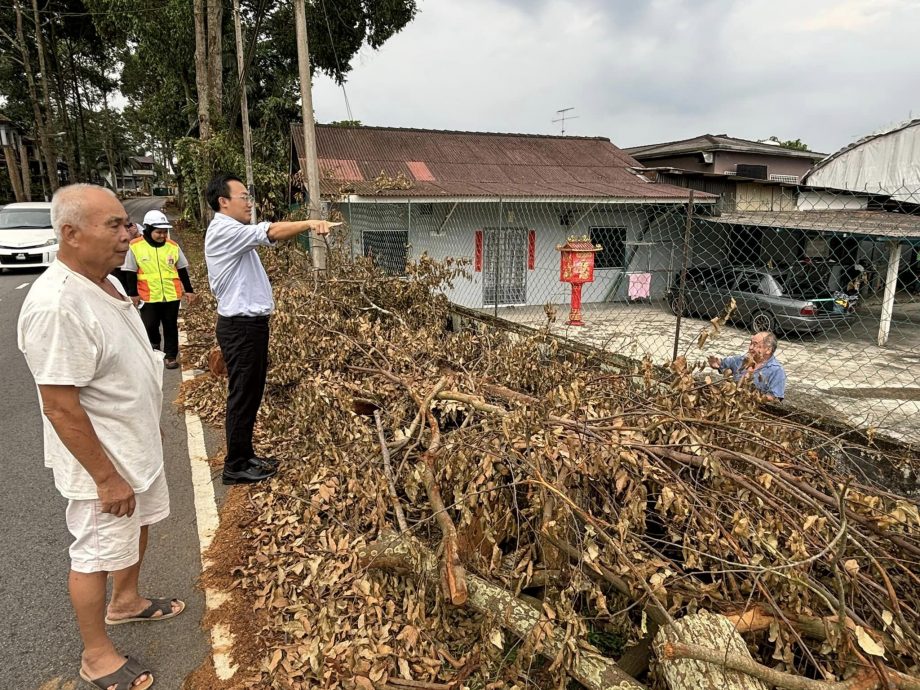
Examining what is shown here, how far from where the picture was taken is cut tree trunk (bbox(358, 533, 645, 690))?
6.81ft

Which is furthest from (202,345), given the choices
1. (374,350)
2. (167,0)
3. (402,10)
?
(402,10)

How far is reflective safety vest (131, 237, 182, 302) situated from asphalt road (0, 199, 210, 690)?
1.86 meters

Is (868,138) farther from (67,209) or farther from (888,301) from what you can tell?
(67,209)

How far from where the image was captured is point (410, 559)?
8.59 feet

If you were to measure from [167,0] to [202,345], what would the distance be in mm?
14269

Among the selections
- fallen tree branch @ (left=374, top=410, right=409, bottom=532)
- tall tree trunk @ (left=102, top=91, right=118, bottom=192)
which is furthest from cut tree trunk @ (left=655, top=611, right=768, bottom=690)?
tall tree trunk @ (left=102, top=91, right=118, bottom=192)

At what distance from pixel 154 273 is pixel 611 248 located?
12018 mm

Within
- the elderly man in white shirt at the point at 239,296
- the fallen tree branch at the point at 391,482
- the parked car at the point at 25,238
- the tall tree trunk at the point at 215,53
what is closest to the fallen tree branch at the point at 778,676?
the fallen tree branch at the point at 391,482

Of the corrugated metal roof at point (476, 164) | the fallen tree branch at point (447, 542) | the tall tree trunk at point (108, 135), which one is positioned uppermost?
the tall tree trunk at point (108, 135)

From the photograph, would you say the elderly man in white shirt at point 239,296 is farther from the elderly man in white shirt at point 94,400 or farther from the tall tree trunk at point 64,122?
the tall tree trunk at point 64,122

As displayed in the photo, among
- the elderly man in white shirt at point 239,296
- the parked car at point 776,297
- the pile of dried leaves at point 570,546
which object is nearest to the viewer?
the pile of dried leaves at point 570,546

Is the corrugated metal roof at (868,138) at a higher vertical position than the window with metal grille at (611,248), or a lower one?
higher

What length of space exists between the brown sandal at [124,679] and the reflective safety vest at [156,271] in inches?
181

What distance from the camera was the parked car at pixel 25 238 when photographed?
13961 millimetres
